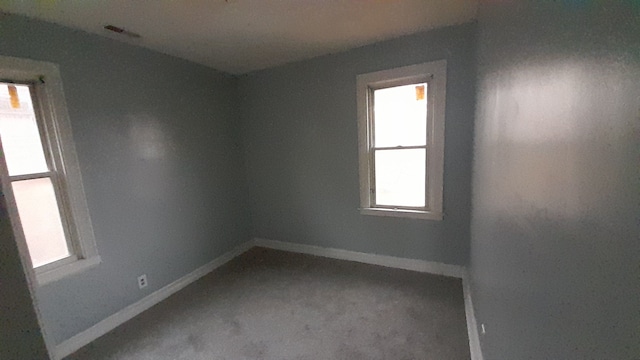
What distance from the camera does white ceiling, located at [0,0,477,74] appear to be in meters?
1.67

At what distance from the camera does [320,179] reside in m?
3.03

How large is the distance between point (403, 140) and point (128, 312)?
9.81 feet

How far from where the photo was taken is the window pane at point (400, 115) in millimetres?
2490

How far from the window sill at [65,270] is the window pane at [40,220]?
10cm

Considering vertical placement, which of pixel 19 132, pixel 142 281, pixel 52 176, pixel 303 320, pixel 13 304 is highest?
pixel 19 132

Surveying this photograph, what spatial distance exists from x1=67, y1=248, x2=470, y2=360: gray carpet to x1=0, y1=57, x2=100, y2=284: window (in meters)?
0.78

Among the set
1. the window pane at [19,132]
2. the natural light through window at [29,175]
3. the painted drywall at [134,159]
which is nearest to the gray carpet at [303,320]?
the painted drywall at [134,159]

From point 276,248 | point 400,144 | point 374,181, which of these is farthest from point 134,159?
point 400,144

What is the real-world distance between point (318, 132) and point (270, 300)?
5.96 feet

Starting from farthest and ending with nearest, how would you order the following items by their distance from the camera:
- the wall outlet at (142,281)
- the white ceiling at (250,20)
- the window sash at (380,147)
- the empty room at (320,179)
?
the window sash at (380,147) → the wall outlet at (142,281) → the white ceiling at (250,20) → the empty room at (320,179)

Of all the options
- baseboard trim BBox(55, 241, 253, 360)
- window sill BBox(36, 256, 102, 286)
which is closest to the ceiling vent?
window sill BBox(36, 256, 102, 286)

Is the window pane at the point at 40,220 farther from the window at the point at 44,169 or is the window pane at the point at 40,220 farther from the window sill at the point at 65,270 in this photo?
the window sill at the point at 65,270

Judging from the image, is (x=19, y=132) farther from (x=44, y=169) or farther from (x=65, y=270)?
(x=65, y=270)

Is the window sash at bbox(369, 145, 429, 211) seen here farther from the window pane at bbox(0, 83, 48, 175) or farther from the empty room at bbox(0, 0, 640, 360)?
the window pane at bbox(0, 83, 48, 175)
